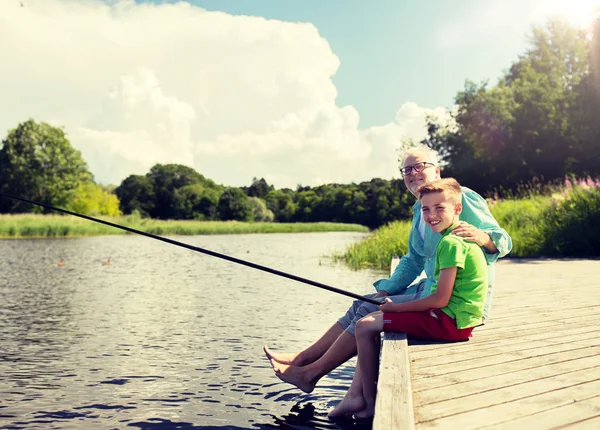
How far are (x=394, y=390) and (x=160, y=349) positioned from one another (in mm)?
4606

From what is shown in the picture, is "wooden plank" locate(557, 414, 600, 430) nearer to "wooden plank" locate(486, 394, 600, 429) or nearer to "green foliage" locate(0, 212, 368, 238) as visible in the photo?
"wooden plank" locate(486, 394, 600, 429)

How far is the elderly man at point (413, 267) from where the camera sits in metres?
3.49

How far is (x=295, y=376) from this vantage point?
4.06 m

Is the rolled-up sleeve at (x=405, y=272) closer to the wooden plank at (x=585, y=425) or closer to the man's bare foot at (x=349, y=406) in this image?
the man's bare foot at (x=349, y=406)

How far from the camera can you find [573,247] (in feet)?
39.3

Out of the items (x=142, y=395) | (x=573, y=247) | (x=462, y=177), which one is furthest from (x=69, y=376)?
(x=462, y=177)

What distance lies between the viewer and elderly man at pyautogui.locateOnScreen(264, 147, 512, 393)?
11.5 feet

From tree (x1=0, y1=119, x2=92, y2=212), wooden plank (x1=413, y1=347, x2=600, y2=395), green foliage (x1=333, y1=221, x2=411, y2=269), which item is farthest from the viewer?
tree (x1=0, y1=119, x2=92, y2=212)

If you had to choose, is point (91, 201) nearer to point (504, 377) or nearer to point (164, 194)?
point (164, 194)

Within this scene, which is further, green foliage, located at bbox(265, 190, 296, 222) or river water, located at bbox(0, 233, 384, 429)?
green foliage, located at bbox(265, 190, 296, 222)

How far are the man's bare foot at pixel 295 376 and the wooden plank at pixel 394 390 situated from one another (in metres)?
0.83

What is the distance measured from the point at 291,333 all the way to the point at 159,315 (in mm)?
2431

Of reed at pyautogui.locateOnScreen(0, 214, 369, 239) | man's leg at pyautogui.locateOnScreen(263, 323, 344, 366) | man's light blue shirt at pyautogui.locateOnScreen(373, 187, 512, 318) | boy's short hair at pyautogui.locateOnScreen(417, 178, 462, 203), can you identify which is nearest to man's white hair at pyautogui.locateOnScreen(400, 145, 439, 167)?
man's light blue shirt at pyautogui.locateOnScreen(373, 187, 512, 318)

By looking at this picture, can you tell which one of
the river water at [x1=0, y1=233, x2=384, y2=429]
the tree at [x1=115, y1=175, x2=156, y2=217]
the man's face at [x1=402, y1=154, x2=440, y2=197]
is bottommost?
the river water at [x1=0, y1=233, x2=384, y2=429]
